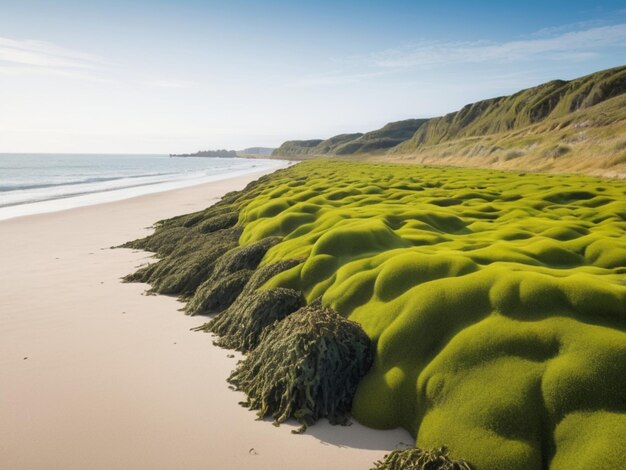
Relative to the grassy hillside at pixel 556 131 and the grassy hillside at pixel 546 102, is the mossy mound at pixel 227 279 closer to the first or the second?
the grassy hillside at pixel 556 131

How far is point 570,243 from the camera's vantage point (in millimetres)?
13531

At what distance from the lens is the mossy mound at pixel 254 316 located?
11016 millimetres

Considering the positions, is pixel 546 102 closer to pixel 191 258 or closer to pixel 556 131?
pixel 556 131

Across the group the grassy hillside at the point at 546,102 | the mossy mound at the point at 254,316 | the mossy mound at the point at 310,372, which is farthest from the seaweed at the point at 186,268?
the grassy hillside at the point at 546,102

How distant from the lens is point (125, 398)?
873 cm

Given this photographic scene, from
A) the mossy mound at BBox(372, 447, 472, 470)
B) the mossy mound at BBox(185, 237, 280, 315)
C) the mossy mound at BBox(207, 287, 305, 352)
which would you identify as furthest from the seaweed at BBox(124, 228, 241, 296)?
the mossy mound at BBox(372, 447, 472, 470)

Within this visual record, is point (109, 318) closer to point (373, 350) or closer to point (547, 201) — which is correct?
point (373, 350)

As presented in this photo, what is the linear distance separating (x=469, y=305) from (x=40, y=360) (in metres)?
9.64

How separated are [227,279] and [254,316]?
3841mm

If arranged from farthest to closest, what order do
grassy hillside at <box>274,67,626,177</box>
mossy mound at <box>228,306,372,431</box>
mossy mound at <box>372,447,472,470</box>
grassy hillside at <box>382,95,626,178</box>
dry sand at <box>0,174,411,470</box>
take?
grassy hillside at <box>274,67,626,177</box> < grassy hillside at <box>382,95,626,178</box> < mossy mound at <box>228,306,372,431</box> < dry sand at <box>0,174,411,470</box> < mossy mound at <box>372,447,472,470</box>

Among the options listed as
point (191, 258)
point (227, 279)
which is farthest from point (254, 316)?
point (191, 258)

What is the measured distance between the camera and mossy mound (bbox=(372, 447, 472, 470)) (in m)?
6.14

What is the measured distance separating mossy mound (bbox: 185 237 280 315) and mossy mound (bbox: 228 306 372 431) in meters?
4.92

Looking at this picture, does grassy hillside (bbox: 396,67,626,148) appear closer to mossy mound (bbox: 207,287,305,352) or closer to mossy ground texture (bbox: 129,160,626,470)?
mossy ground texture (bbox: 129,160,626,470)
